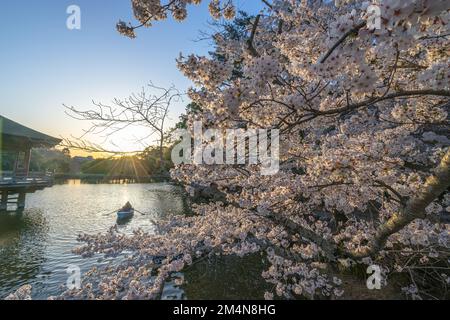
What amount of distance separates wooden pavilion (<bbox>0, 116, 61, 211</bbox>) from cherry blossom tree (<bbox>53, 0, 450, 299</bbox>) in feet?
42.3

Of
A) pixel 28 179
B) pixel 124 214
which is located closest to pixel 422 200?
pixel 124 214

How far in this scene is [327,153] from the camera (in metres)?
3.99

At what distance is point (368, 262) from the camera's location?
532 cm

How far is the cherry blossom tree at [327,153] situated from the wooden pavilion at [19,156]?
12.9m

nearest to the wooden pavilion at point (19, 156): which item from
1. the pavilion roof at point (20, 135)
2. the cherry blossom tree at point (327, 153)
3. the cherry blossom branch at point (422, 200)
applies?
the pavilion roof at point (20, 135)

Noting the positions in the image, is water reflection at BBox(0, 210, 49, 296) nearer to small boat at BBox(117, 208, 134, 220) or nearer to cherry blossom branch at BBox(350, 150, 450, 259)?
small boat at BBox(117, 208, 134, 220)

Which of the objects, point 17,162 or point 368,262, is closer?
point 368,262

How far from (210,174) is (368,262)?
163 inches

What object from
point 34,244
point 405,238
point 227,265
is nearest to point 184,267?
point 227,265

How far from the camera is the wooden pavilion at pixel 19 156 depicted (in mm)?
17234

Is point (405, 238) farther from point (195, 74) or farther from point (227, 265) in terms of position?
point (195, 74)

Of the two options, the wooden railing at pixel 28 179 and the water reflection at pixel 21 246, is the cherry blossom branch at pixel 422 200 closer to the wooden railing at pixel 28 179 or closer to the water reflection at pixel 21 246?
the water reflection at pixel 21 246

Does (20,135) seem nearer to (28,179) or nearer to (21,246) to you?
(28,179)

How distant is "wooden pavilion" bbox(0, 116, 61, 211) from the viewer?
17234 mm
